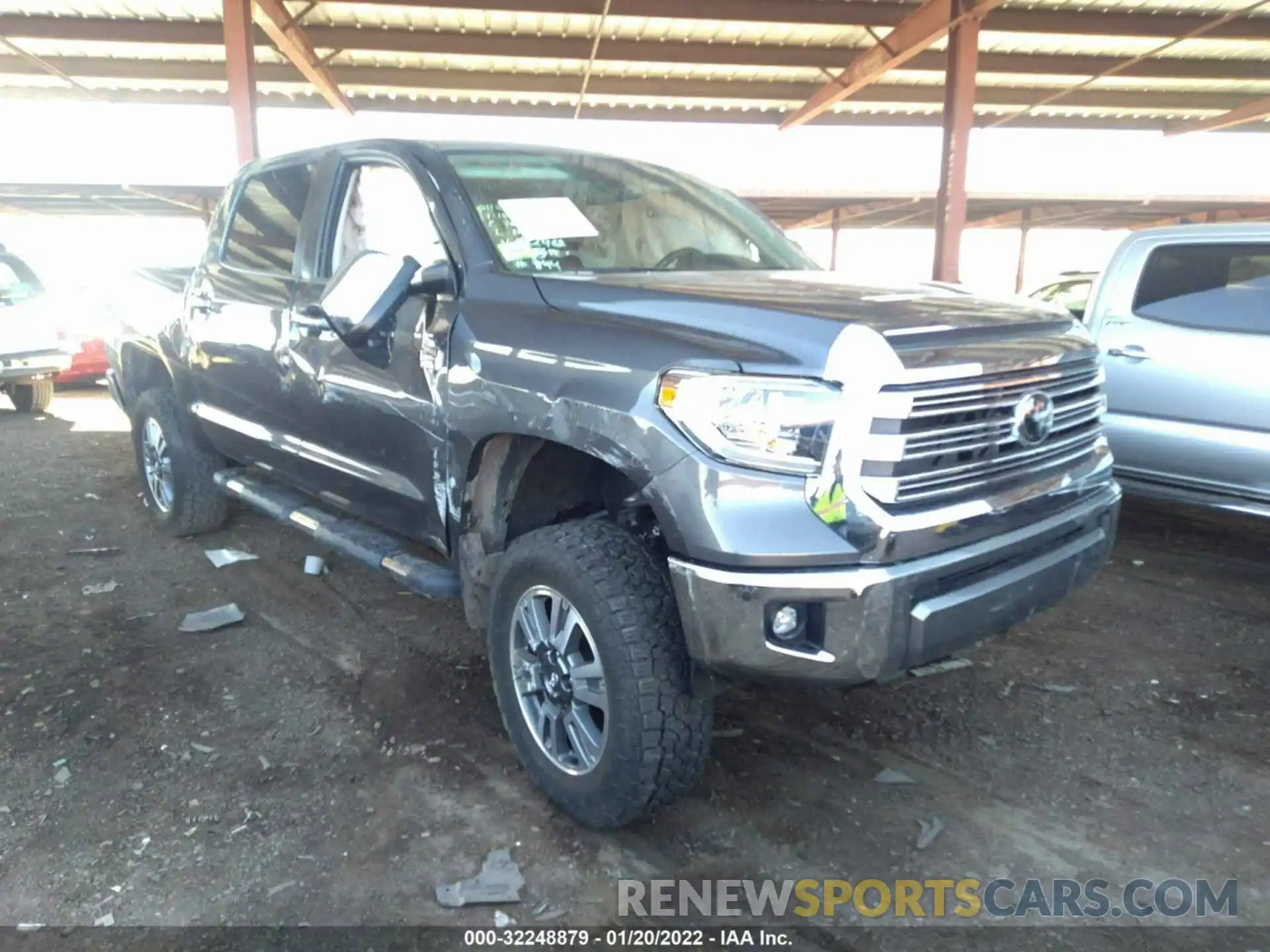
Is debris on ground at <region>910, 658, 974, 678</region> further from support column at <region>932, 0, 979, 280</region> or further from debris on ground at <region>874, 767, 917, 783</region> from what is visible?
support column at <region>932, 0, 979, 280</region>

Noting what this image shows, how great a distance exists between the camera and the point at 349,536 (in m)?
3.45

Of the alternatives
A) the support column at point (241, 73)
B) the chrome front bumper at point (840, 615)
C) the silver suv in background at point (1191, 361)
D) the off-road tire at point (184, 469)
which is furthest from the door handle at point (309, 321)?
the support column at point (241, 73)

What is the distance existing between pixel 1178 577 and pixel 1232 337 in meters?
1.22

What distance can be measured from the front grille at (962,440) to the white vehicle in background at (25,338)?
381 inches

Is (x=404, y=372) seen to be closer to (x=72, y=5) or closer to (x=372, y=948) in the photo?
(x=372, y=948)

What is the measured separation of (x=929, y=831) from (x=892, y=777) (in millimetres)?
269

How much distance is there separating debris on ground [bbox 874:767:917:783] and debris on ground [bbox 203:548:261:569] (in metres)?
3.51

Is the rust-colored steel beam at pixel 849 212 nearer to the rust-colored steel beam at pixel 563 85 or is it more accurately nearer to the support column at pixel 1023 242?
the support column at pixel 1023 242

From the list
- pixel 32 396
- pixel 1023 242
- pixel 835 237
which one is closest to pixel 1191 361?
pixel 32 396

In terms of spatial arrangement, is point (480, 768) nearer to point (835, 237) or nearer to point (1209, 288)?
point (1209, 288)

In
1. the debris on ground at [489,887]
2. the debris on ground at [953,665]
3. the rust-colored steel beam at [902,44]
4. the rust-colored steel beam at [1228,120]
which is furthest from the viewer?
the rust-colored steel beam at [1228,120]

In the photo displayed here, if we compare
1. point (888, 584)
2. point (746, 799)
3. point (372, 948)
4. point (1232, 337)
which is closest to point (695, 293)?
point (888, 584)

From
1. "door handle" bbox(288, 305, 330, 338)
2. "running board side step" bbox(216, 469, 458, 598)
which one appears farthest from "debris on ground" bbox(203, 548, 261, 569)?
"door handle" bbox(288, 305, 330, 338)

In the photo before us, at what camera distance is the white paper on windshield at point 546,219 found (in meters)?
2.90
